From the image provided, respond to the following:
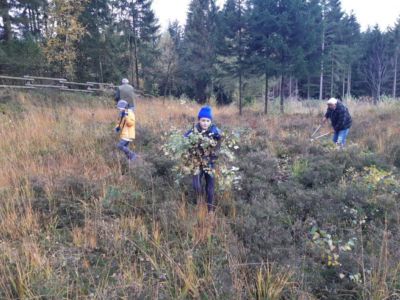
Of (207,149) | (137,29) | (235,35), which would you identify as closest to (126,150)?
(207,149)

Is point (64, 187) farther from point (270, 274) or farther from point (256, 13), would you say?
point (256, 13)

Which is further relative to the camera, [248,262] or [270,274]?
[248,262]

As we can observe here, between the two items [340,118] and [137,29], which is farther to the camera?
[137,29]

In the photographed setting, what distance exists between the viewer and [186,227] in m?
3.52

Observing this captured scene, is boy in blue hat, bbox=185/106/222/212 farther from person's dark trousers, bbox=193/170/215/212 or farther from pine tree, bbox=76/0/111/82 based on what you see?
pine tree, bbox=76/0/111/82

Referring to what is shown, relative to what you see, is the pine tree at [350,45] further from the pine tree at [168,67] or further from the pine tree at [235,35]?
the pine tree at [168,67]

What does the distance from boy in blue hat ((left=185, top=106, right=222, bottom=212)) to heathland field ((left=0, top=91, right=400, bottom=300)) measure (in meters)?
0.24

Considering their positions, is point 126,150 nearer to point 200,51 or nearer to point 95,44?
point 95,44

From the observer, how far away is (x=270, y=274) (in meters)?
2.60

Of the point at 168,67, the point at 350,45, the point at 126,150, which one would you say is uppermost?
the point at 350,45

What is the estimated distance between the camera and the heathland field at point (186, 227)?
8.36 feet

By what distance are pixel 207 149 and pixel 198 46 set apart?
23456mm

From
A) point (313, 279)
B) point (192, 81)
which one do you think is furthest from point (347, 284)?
point (192, 81)

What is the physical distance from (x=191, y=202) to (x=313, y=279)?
6.65 feet
